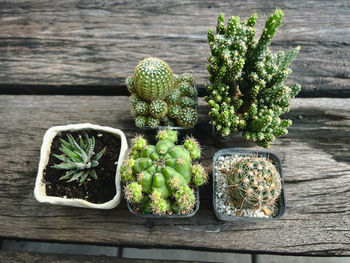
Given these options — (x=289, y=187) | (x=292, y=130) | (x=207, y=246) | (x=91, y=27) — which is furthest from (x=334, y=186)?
(x=91, y=27)

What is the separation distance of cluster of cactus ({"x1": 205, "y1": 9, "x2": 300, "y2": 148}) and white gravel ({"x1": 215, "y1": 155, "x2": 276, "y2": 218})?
163 mm

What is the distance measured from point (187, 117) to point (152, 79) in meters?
0.23

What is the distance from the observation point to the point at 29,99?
4.89ft

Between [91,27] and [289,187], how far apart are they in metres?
1.37

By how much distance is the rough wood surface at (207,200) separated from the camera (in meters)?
1.19

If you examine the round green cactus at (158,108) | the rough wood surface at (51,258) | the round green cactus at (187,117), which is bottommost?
the rough wood surface at (51,258)

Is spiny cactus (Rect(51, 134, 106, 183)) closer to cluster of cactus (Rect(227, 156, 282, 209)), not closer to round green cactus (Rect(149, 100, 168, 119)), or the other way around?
round green cactus (Rect(149, 100, 168, 119))

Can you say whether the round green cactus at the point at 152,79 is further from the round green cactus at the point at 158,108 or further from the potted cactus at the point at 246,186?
the potted cactus at the point at 246,186

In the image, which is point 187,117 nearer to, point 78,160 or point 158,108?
point 158,108

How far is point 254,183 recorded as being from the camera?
998mm

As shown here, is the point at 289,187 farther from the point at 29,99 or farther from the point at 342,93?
the point at 29,99

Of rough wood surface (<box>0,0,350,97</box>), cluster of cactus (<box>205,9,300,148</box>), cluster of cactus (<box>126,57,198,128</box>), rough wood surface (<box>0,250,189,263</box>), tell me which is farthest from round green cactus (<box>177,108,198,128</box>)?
rough wood surface (<box>0,250,189,263</box>)

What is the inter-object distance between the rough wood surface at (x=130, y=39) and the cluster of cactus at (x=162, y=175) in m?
0.58

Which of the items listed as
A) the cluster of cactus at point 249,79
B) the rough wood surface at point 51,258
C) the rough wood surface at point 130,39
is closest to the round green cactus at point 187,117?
the cluster of cactus at point 249,79
